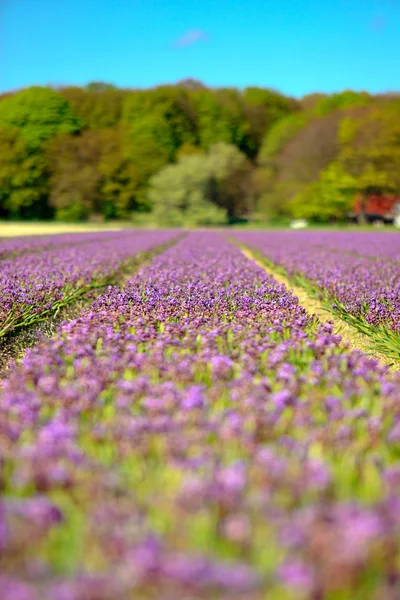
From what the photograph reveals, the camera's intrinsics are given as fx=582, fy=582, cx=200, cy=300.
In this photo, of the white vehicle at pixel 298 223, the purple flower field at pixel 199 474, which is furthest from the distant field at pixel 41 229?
the purple flower field at pixel 199 474

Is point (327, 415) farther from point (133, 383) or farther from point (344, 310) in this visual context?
point (344, 310)

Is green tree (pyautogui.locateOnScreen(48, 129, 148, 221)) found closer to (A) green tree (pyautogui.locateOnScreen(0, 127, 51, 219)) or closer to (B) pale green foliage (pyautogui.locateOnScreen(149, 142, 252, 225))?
(A) green tree (pyautogui.locateOnScreen(0, 127, 51, 219))

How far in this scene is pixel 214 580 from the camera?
6.39ft

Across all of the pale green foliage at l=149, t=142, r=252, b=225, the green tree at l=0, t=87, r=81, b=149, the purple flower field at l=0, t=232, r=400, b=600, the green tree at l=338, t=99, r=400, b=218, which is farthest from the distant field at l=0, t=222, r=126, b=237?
the purple flower field at l=0, t=232, r=400, b=600

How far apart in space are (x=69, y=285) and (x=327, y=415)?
815 centimetres

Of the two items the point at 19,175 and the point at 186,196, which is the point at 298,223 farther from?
the point at 19,175

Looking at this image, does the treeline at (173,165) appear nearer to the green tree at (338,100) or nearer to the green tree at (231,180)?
the green tree at (231,180)

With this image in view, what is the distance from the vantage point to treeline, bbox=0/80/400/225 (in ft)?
229

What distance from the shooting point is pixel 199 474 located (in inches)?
102

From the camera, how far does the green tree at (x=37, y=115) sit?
8203cm

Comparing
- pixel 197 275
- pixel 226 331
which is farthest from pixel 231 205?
pixel 226 331

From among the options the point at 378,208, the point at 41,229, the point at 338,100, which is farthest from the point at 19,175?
the point at 338,100

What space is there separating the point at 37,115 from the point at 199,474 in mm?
90397

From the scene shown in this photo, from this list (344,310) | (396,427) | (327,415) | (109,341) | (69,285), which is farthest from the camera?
(69,285)
